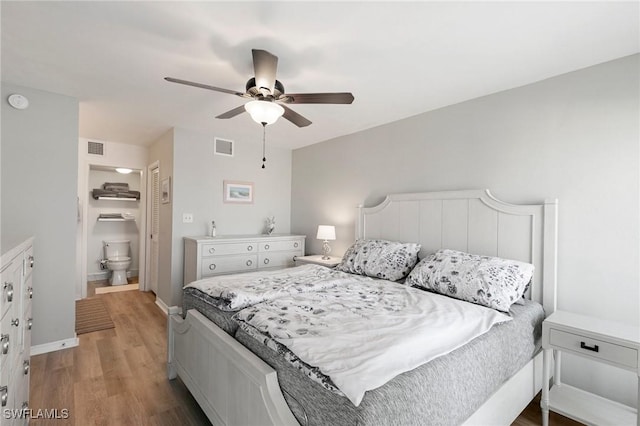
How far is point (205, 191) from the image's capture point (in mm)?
3879

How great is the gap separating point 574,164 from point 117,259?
6205 mm

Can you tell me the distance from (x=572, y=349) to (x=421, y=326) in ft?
3.41

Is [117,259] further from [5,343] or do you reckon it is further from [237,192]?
[5,343]

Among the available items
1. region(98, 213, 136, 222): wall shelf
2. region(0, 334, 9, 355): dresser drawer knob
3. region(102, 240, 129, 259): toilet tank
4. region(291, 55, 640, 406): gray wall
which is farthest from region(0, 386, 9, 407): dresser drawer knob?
region(98, 213, 136, 222): wall shelf

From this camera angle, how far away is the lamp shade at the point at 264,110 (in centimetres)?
195

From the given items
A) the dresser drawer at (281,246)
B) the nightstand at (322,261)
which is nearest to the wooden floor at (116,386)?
the dresser drawer at (281,246)

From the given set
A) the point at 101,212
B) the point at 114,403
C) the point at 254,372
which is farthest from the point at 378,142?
the point at 101,212

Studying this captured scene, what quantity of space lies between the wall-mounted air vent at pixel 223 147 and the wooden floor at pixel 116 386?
7.46 ft

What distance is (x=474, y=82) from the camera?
236cm

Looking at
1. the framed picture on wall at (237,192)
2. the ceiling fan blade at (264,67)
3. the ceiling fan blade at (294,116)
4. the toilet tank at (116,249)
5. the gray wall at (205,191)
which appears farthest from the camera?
the toilet tank at (116,249)

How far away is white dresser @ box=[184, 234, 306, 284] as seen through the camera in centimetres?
343

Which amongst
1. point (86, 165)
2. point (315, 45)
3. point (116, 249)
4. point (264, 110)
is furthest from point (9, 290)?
point (116, 249)

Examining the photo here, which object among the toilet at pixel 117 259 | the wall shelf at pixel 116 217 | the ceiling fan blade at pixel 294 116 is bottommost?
the toilet at pixel 117 259

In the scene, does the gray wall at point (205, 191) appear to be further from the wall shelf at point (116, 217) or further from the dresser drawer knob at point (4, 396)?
the dresser drawer knob at point (4, 396)
